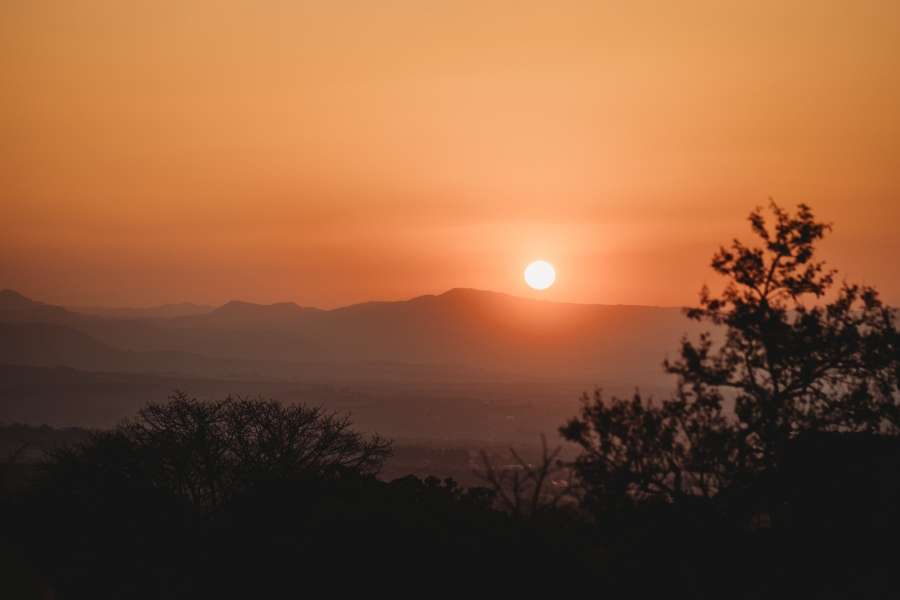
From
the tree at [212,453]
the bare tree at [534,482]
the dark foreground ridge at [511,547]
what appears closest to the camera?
the bare tree at [534,482]

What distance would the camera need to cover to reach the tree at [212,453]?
25.5 m

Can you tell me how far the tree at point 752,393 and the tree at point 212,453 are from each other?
12.7 m

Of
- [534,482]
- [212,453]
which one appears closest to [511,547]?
[534,482]

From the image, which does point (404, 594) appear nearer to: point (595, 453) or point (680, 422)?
point (595, 453)

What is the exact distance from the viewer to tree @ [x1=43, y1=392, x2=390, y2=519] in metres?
25.5

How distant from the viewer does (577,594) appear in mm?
13250

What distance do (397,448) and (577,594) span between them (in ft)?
437

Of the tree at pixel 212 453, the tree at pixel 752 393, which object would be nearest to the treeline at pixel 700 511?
the tree at pixel 752 393

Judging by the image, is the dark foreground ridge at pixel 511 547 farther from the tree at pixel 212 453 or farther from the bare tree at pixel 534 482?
the tree at pixel 212 453

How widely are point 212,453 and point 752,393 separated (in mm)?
21384

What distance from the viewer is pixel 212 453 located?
2731 cm

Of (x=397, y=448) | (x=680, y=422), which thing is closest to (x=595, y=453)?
(x=680, y=422)

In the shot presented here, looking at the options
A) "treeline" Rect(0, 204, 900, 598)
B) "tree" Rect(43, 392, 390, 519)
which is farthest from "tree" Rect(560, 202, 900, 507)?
"tree" Rect(43, 392, 390, 519)

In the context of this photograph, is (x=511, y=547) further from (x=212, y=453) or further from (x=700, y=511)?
(x=212, y=453)
